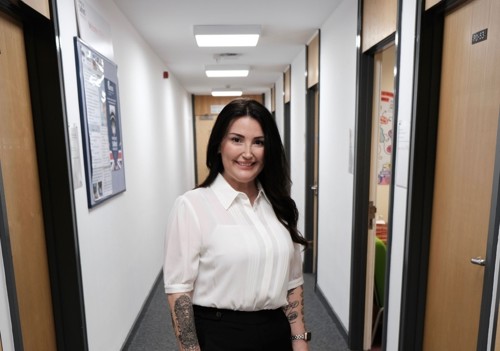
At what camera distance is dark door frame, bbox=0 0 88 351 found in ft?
4.93

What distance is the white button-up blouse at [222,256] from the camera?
1.00 meters

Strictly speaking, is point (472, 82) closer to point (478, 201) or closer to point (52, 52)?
point (478, 201)

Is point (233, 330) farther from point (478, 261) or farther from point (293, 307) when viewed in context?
point (478, 261)

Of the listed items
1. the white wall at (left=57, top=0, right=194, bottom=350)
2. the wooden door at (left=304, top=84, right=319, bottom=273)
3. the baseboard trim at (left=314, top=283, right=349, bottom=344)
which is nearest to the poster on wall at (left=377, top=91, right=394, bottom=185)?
the wooden door at (left=304, top=84, right=319, bottom=273)

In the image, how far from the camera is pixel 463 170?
1351 mm

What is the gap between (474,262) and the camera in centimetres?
126

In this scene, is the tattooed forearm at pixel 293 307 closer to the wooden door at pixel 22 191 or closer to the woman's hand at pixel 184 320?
the woman's hand at pixel 184 320

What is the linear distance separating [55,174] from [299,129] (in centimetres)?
297

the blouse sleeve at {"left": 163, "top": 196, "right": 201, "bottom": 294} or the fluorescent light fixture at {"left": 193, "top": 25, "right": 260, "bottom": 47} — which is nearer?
the blouse sleeve at {"left": 163, "top": 196, "right": 201, "bottom": 294}

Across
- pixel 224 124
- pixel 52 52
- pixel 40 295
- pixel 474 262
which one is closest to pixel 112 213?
pixel 40 295

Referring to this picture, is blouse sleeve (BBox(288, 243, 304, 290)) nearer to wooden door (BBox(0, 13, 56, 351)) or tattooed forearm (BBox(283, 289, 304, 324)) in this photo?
tattooed forearm (BBox(283, 289, 304, 324))

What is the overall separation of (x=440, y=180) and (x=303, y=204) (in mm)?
2456

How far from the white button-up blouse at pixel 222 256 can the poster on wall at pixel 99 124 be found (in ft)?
3.32

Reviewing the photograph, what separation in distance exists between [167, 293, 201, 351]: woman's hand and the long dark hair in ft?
1.15
